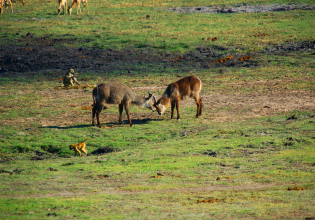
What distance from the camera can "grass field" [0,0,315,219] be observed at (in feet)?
26.8

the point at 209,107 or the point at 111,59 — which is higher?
the point at 111,59

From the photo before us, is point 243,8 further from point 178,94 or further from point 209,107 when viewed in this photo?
point 178,94

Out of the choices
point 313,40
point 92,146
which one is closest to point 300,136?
point 92,146

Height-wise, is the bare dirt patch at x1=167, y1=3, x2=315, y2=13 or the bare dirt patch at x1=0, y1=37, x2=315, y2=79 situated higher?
the bare dirt patch at x1=167, y1=3, x2=315, y2=13

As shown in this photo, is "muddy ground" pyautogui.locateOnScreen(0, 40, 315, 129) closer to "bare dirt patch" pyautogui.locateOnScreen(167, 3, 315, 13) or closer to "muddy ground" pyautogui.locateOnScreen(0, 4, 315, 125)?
"muddy ground" pyautogui.locateOnScreen(0, 4, 315, 125)

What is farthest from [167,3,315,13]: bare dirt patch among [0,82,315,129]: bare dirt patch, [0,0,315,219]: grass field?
[0,82,315,129]: bare dirt patch

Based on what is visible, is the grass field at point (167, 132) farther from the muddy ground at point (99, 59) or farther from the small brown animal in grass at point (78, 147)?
the small brown animal in grass at point (78, 147)

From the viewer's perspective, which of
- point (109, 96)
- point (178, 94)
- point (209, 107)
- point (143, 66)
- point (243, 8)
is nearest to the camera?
point (109, 96)

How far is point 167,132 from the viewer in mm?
14867

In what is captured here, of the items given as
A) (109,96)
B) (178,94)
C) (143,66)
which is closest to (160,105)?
(178,94)

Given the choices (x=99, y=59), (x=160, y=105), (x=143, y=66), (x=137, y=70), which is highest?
(x=99, y=59)

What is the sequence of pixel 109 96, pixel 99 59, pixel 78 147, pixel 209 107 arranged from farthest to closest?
pixel 99 59, pixel 209 107, pixel 109 96, pixel 78 147

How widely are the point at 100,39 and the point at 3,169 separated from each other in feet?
69.8

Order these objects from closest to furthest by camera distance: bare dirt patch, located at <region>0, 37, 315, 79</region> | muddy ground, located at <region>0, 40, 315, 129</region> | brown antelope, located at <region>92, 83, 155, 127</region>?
brown antelope, located at <region>92, 83, 155, 127</region> → muddy ground, located at <region>0, 40, 315, 129</region> → bare dirt patch, located at <region>0, 37, 315, 79</region>
